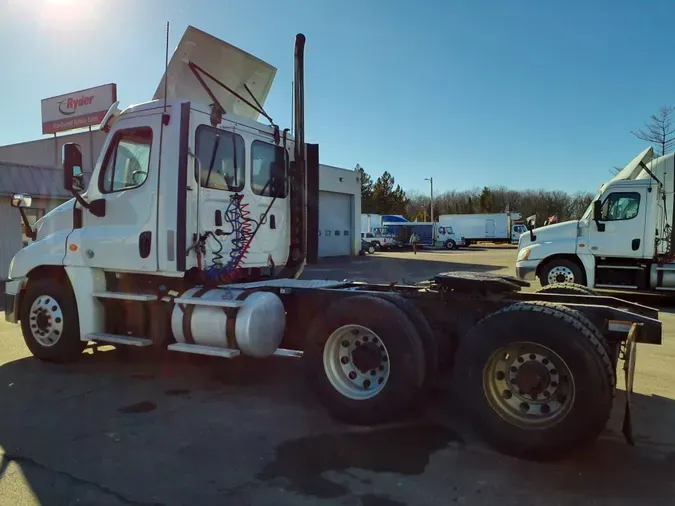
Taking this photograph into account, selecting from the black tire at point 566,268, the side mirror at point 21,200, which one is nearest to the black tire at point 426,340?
the side mirror at point 21,200

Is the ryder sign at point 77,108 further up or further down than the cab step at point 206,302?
further up

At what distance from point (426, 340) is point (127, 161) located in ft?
13.6

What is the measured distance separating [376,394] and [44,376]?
4.19 metres

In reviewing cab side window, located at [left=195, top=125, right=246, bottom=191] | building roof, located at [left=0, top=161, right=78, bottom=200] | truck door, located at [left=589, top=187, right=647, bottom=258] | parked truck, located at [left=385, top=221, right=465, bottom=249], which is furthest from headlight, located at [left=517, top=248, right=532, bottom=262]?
parked truck, located at [left=385, top=221, right=465, bottom=249]

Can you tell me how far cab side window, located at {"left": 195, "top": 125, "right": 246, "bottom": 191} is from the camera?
19.4 feet

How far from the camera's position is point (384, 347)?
14.8ft

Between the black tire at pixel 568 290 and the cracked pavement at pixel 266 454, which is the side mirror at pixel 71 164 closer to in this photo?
the cracked pavement at pixel 266 454

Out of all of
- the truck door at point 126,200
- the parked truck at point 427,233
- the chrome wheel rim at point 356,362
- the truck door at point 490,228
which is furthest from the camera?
the truck door at point 490,228

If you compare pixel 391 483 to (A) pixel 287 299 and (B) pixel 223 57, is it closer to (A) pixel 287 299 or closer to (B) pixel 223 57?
(A) pixel 287 299

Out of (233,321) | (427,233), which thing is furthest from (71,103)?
(427,233)

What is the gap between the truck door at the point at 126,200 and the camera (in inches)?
231

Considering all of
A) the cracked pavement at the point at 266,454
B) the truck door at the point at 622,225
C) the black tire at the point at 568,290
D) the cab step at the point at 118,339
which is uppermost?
the truck door at the point at 622,225

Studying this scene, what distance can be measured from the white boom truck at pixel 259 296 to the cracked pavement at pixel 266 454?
1.06ft

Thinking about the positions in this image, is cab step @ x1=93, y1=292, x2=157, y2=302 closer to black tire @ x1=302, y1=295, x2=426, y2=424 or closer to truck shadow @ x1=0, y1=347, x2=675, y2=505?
truck shadow @ x1=0, y1=347, x2=675, y2=505
